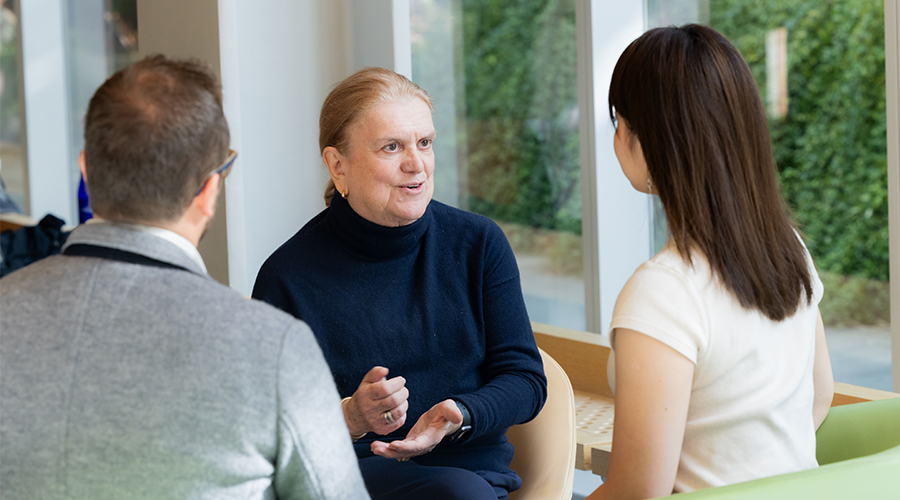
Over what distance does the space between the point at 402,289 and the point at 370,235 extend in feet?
0.43

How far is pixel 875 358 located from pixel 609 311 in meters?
0.95

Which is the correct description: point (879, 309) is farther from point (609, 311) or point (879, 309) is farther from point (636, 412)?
point (636, 412)

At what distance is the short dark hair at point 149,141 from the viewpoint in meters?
0.98

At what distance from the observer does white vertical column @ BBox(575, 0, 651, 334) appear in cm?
308

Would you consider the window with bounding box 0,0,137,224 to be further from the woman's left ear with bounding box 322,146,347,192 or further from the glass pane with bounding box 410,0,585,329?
the woman's left ear with bounding box 322,146,347,192

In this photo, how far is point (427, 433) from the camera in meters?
1.55

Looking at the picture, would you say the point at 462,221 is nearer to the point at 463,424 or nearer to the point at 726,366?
the point at 463,424

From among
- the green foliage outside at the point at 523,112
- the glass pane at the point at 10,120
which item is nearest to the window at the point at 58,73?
the glass pane at the point at 10,120

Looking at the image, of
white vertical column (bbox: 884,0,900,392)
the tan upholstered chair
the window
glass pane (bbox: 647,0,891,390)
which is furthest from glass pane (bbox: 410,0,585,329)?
the window

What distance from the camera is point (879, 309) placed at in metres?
2.62

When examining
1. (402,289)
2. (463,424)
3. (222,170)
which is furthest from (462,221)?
(222,170)

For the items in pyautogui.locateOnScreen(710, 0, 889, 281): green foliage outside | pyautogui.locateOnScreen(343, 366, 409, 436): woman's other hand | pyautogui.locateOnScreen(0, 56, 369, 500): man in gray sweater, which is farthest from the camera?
pyautogui.locateOnScreen(710, 0, 889, 281): green foliage outside

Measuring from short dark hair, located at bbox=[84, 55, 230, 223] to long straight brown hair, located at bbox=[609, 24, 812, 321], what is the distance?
64cm

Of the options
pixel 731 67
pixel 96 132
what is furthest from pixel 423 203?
pixel 96 132
